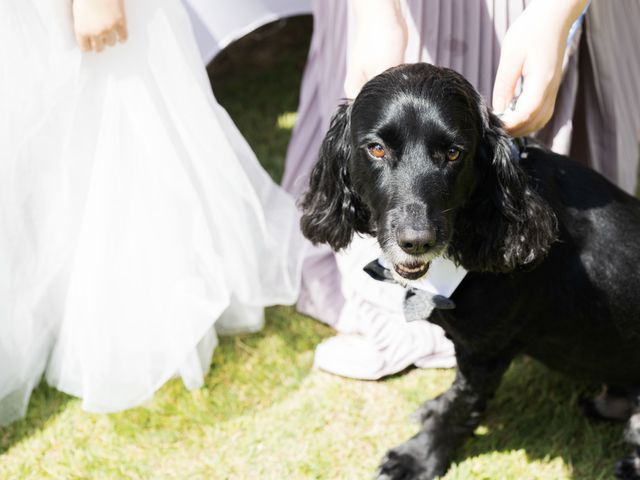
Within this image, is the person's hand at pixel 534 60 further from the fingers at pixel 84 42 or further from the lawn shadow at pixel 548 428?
the fingers at pixel 84 42

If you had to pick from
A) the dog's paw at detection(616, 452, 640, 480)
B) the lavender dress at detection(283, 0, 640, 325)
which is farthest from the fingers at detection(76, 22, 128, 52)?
the dog's paw at detection(616, 452, 640, 480)

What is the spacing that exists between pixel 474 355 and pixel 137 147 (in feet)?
4.98

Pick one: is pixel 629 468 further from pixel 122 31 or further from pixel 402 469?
pixel 122 31

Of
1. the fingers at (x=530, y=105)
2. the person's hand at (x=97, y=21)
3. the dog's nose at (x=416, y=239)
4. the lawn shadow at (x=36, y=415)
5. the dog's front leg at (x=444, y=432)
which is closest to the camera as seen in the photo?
the dog's nose at (x=416, y=239)

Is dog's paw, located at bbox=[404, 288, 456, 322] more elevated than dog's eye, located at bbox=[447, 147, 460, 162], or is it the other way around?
dog's eye, located at bbox=[447, 147, 460, 162]

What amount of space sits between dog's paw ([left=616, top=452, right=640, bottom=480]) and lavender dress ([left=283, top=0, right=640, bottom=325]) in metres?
1.23

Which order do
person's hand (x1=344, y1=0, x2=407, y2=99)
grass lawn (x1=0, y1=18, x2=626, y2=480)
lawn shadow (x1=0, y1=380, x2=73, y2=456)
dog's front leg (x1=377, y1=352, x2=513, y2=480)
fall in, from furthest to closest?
1. lawn shadow (x1=0, y1=380, x2=73, y2=456)
2. grass lawn (x1=0, y1=18, x2=626, y2=480)
3. dog's front leg (x1=377, y1=352, x2=513, y2=480)
4. person's hand (x1=344, y1=0, x2=407, y2=99)

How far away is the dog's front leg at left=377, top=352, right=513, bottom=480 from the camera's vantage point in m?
2.82

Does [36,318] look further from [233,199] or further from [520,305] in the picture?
[520,305]

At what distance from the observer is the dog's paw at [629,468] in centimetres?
285

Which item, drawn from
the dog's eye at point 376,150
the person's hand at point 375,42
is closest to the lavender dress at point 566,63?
the person's hand at point 375,42

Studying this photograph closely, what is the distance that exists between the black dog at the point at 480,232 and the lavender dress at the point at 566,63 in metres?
0.64

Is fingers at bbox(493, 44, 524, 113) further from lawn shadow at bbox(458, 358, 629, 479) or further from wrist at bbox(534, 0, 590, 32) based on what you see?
lawn shadow at bbox(458, 358, 629, 479)

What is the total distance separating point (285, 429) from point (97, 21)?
1709 millimetres
